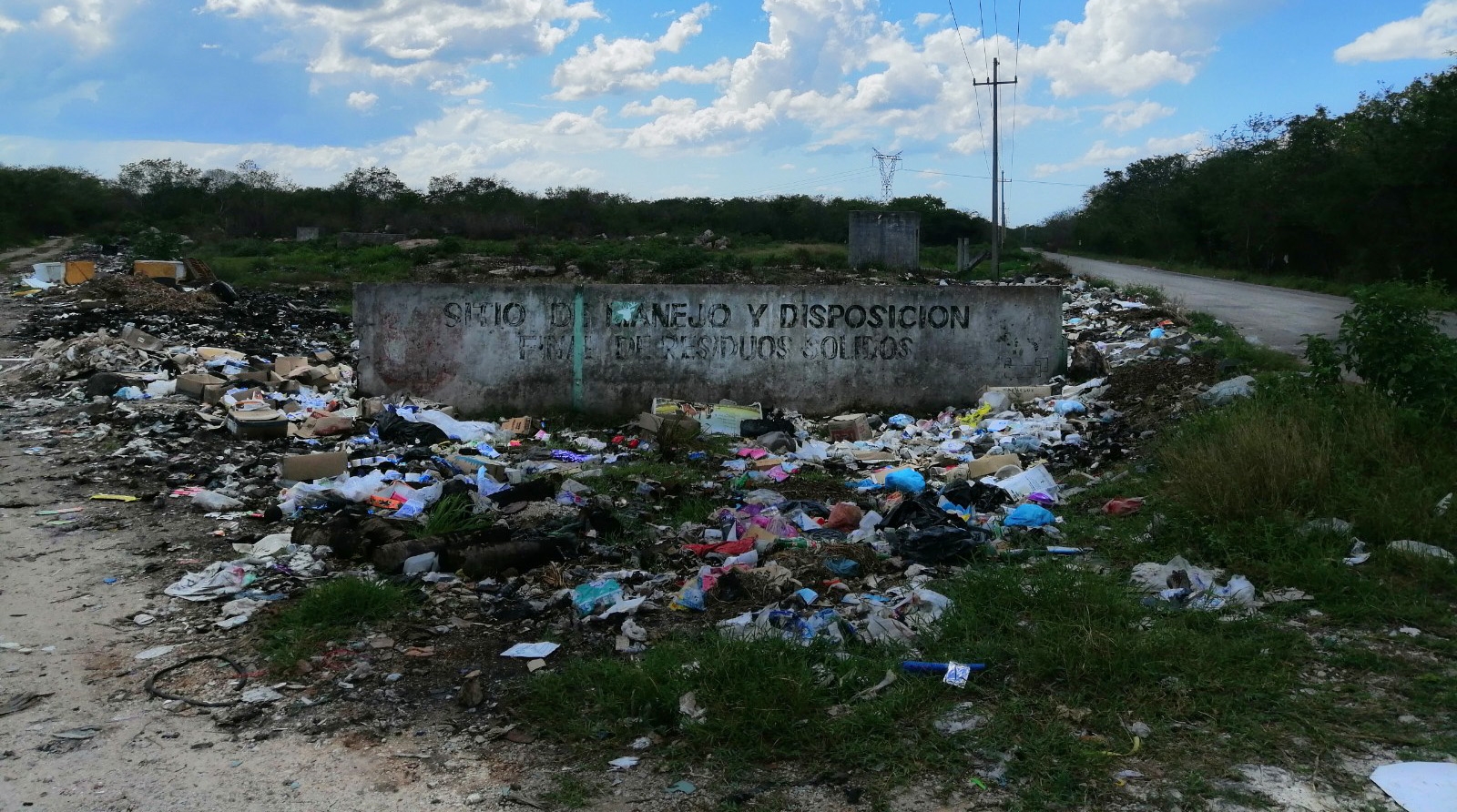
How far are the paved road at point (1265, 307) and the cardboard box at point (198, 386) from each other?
30.6ft

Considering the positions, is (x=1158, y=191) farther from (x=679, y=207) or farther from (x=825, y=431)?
(x=825, y=431)

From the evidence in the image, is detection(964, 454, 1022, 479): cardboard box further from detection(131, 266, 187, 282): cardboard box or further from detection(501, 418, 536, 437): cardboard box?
detection(131, 266, 187, 282): cardboard box

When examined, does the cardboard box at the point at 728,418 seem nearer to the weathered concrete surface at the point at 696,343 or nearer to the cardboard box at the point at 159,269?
the weathered concrete surface at the point at 696,343

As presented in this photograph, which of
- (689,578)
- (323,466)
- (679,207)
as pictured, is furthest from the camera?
(679,207)

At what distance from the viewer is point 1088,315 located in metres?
14.0

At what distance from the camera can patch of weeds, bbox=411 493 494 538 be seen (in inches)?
207

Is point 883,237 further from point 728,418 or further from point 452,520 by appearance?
point 452,520

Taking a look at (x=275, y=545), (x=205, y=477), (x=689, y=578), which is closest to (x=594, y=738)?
(x=689, y=578)

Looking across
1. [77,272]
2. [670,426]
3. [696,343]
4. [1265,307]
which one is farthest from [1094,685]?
[77,272]

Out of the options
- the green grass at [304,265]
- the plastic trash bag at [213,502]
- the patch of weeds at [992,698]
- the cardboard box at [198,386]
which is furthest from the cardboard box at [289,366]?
the green grass at [304,265]

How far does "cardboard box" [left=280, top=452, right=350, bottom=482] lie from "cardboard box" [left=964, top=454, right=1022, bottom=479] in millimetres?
4070

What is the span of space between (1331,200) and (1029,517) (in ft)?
83.0

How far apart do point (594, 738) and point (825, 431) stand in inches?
220

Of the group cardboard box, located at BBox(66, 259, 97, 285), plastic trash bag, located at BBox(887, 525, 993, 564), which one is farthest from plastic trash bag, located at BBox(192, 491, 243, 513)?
cardboard box, located at BBox(66, 259, 97, 285)
